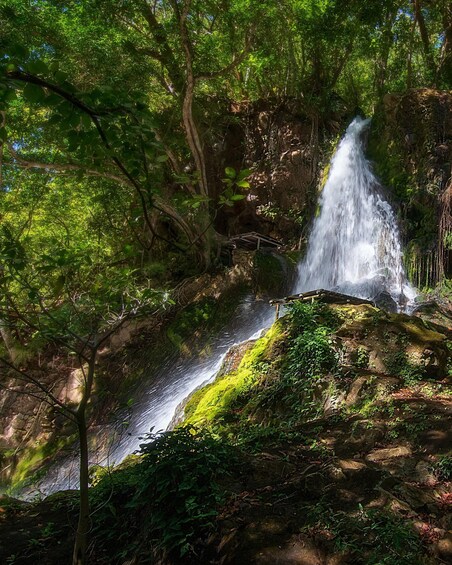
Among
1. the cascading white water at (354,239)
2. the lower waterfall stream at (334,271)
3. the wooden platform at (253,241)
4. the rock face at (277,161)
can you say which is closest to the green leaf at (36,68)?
the lower waterfall stream at (334,271)

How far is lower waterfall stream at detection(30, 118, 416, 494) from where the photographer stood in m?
9.05

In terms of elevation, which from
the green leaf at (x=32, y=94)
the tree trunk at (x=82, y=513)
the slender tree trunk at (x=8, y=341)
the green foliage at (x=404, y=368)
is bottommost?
the green foliage at (x=404, y=368)

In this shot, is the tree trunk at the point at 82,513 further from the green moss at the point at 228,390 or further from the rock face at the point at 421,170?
the rock face at the point at 421,170

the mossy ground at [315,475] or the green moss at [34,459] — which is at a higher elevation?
the mossy ground at [315,475]

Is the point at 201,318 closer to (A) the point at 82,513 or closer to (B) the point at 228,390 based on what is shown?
(B) the point at 228,390

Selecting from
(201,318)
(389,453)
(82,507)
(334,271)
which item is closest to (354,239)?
(334,271)

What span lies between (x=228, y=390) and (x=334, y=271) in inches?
267

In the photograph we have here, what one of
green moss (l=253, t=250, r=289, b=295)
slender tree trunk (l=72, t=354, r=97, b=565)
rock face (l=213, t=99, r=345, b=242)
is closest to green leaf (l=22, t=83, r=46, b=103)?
slender tree trunk (l=72, t=354, r=97, b=565)

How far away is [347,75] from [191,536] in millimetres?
19053

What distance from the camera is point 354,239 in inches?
480

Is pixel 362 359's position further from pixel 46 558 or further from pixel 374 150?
pixel 374 150

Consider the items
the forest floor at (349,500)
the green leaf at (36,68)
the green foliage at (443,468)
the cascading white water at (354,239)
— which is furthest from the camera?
the cascading white water at (354,239)

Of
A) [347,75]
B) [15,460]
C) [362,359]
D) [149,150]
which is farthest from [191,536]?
[347,75]

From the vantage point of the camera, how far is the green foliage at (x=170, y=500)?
2803mm
